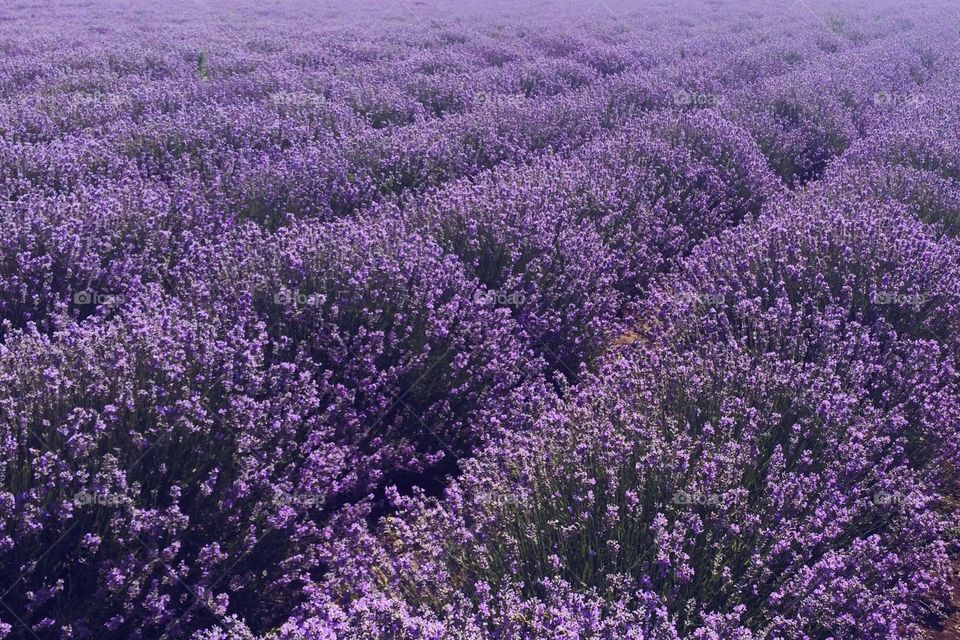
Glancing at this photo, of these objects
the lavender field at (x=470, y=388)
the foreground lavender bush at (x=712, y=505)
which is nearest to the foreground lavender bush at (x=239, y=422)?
the lavender field at (x=470, y=388)

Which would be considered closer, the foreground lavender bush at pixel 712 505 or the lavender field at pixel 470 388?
the foreground lavender bush at pixel 712 505

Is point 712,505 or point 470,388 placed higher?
point 712,505

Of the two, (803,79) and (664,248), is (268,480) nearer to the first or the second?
(664,248)

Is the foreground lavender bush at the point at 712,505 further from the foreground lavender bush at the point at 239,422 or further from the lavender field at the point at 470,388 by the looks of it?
the foreground lavender bush at the point at 239,422

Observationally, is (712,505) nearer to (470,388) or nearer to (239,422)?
(470,388)

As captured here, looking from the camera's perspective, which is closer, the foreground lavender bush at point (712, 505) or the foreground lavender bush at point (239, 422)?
the foreground lavender bush at point (712, 505)

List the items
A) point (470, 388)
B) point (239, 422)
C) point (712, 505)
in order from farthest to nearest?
point (470, 388) → point (239, 422) → point (712, 505)

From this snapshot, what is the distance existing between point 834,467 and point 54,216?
3.31 meters

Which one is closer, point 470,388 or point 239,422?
point 239,422

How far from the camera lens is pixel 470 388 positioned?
2998 mm

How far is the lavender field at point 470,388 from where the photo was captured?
1.98m

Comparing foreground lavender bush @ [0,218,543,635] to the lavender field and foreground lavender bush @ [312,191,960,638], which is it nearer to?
the lavender field

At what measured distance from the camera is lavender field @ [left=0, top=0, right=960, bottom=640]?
6.51 feet

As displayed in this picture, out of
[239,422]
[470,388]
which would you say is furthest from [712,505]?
[239,422]
